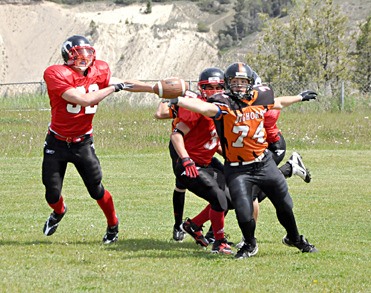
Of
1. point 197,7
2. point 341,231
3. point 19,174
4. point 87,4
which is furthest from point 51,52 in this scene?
point 341,231

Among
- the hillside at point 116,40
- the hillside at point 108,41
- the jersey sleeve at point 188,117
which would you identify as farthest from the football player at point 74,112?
the hillside at point 108,41

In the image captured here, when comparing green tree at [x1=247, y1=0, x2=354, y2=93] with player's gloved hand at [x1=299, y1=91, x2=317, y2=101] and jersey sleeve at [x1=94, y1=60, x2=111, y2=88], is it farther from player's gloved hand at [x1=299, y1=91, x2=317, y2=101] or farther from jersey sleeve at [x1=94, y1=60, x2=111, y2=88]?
jersey sleeve at [x1=94, y1=60, x2=111, y2=88]

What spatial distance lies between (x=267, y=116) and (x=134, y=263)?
2.65 metres

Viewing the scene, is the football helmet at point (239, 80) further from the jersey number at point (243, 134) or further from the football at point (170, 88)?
the football at point (170, 88)

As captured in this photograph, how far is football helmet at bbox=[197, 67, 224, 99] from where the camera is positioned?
8234 millimetres

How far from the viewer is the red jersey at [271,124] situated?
357 inches

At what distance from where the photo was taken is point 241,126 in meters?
7.55

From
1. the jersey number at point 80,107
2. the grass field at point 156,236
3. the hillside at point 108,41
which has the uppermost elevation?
the jersey number at point 80,107

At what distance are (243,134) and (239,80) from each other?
519 millimetres

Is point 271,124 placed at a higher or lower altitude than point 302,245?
higher

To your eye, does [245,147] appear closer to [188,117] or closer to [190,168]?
[190,168]

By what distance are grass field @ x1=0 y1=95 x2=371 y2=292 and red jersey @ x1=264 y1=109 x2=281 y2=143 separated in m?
1.16

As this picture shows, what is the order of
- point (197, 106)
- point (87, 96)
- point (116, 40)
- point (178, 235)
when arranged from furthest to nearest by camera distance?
point (116, 40)
point (178, 235)
point (87, 96)
point (197, 106)

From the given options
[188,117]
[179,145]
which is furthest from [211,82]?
[179,145]
